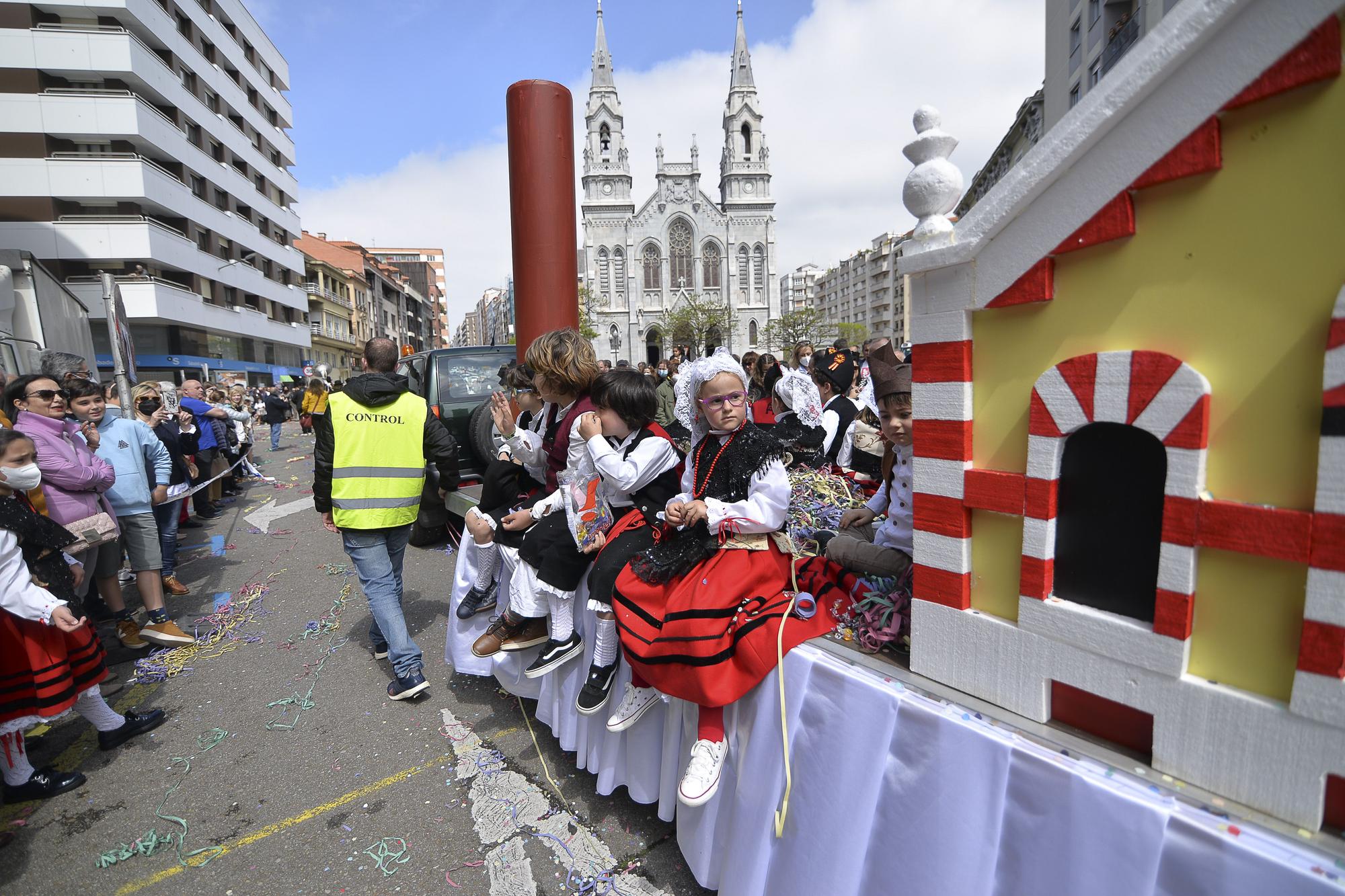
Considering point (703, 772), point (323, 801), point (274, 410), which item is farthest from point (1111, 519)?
point (274, 410)

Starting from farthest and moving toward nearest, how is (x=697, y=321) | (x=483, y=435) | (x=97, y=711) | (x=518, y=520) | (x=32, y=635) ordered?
1. (x=697, y=321)
2. (x=483, y=435)
3. (x=518, y=520)
4. (x=97, y=711)
5. (x=32, y=635)

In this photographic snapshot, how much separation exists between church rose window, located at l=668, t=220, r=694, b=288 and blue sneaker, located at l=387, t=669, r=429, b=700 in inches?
2182

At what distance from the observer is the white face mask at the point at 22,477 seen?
8.84 feet

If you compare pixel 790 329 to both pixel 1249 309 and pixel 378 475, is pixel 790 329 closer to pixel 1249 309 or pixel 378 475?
pixel 378 475

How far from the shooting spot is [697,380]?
7.89 ft

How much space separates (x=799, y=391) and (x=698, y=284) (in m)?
55.1

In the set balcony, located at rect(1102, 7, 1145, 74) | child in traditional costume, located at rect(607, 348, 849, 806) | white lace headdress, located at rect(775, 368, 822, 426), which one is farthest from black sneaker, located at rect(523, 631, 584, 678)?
balcony, located at rect(1102, 7, 1145, 74)

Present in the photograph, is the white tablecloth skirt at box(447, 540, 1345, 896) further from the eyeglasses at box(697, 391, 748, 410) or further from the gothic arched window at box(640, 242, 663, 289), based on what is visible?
the gothic arched window at box(640, 242, 663, 289)

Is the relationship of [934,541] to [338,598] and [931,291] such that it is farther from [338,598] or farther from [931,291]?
[338,598]

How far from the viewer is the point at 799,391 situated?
8.93ft

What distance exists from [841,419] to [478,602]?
3.21 metres

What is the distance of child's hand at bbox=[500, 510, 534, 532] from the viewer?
3154mm

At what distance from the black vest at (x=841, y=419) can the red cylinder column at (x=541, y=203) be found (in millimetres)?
2304

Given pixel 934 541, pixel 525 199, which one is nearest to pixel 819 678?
pixel 934 541
